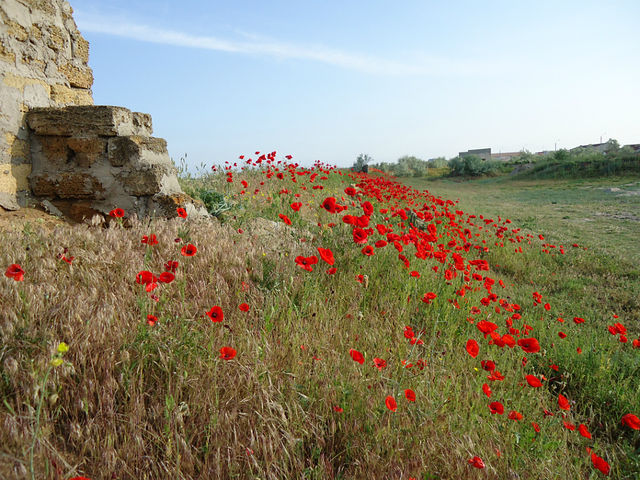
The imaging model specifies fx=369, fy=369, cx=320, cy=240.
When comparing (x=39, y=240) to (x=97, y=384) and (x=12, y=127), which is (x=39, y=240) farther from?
(x=12, y=127)

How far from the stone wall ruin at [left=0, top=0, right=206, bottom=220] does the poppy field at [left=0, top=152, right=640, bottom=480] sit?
973 mm

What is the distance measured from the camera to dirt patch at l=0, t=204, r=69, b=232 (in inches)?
140

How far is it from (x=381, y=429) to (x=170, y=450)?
898mm

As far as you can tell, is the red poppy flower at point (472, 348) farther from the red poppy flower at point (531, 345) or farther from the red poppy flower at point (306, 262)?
the red poppy flower at point (306, 262)

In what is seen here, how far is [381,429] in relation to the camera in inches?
66.0

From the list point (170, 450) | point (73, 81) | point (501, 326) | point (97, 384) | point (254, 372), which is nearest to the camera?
point (170, 450)

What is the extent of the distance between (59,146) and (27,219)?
958mm

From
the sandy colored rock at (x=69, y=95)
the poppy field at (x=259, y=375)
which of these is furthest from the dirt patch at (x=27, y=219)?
the sandy colored rock at (x=69, y=95)

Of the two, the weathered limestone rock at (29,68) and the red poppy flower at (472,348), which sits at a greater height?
the weathered limestone rock at (29,68)

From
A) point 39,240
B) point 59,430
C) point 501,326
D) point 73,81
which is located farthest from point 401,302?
point 73,81

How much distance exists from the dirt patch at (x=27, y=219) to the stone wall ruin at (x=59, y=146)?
116 millimetres

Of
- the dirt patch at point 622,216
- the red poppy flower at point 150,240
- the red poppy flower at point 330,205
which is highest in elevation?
the red poppy flower at point 330,205

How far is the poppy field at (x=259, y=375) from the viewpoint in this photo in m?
1.53

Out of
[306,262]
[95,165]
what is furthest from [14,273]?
[95,165]
